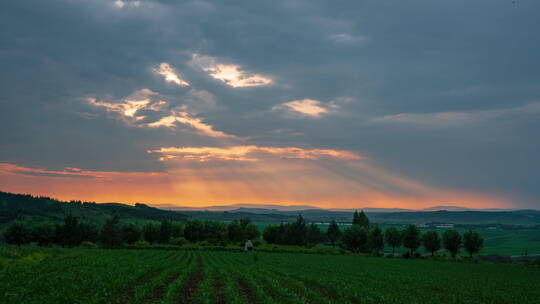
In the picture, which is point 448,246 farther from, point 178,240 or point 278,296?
point 278,296

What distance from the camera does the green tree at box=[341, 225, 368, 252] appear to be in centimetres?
14100

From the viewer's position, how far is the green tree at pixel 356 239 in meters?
141

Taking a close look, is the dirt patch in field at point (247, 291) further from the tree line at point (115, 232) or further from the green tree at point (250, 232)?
the green tree at point (250, 232)

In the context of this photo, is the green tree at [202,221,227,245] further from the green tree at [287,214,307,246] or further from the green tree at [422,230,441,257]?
the green tree at [422,230,441,257]

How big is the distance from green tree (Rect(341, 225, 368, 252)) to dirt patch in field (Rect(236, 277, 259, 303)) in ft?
362

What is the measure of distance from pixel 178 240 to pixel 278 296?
359ft

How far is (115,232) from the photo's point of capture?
12656 centimetres

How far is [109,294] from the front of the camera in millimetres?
27312

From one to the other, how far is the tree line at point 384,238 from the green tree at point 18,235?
97.7 metres

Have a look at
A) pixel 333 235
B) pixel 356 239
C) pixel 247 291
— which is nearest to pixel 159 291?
pixel 247 291

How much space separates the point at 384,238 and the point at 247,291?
124 meters

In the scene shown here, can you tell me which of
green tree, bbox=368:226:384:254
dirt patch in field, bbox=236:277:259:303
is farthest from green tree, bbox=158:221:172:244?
dirt patch in field, bbox=236:277:259:303

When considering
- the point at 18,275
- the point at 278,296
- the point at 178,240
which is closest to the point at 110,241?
the point at 178,240

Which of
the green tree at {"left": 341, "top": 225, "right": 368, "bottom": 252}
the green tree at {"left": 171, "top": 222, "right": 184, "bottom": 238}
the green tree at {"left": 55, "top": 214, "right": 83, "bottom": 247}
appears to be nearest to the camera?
the green tree at {"left": 55, "top": 214, "right": 83, "bottom": 247}
